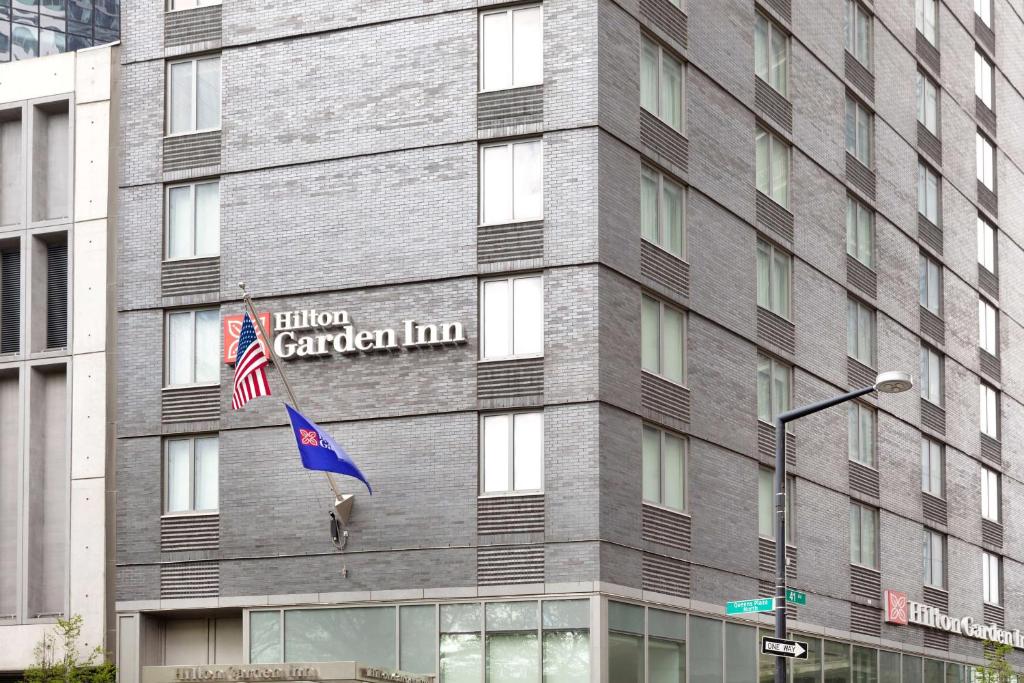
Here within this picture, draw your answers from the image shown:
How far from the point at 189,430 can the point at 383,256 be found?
5.71 meters

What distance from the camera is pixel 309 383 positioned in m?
39.8

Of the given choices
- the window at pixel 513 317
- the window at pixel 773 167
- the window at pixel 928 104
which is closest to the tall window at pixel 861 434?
the window at pixel 773 167

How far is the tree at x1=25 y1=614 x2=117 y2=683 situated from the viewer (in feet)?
130

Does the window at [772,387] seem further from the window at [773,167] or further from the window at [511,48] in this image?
the window at [511,48]

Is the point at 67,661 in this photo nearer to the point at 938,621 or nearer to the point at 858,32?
the point at 938,621

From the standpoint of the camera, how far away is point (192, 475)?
40.4 metres

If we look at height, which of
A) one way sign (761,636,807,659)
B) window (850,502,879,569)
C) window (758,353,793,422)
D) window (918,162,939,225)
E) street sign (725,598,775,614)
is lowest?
one way sign (761,636,807,659)

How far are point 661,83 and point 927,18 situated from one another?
22391 mm

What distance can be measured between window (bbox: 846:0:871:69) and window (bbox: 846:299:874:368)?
7.49 m

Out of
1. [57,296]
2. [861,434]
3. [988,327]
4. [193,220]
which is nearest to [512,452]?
[193,220]

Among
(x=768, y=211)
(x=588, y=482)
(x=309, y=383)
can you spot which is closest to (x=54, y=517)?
(x=309, y=383)

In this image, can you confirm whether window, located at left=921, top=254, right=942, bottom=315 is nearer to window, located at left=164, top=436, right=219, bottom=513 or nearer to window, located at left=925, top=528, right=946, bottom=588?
window, located at left=925, top=528, right=946, bottom=588

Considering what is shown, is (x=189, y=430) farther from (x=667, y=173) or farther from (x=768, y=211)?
(x=768, y=211)

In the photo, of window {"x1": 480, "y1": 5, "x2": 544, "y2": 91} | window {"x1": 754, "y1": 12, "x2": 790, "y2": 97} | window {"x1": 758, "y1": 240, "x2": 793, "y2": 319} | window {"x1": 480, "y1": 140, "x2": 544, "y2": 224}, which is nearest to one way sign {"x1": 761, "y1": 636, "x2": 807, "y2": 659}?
window {"x1": 480, "y1": 140, "x2": 544, "y2": 224}
